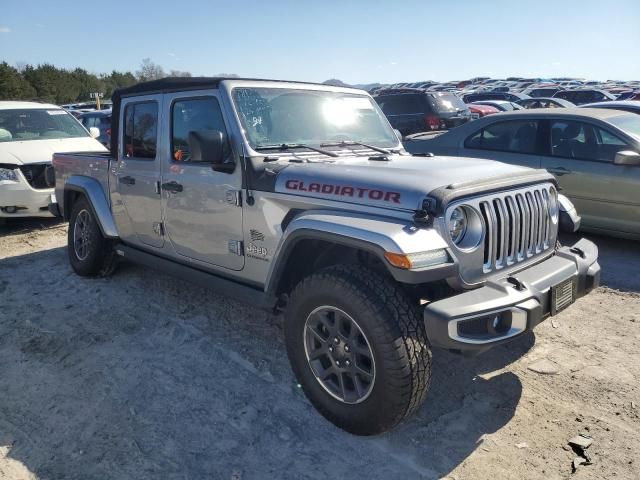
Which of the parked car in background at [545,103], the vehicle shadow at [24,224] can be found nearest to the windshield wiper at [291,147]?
the vehicle shadow at [24,224]

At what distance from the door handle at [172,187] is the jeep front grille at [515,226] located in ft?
7.27

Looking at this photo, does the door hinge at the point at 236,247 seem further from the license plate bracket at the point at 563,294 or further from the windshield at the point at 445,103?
the windshield at the point at 445,103

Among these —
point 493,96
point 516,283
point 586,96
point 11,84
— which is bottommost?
point 516,283

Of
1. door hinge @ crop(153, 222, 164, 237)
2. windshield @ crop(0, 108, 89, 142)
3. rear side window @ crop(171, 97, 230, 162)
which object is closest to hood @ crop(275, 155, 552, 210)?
rear side window @ crop(171, 97, 230, 162)

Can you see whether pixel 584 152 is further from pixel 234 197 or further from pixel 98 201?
pixel 98 201

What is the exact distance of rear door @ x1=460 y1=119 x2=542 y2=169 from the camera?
651 cm

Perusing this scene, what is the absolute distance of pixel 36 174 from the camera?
290 inches

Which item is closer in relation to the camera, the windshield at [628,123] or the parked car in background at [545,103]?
the windshield at [628,123]

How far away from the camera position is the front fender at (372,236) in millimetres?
2588

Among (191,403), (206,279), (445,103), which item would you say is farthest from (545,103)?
(191,403)

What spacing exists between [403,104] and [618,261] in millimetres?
8365

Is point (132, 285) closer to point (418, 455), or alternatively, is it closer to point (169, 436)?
point (169, 436)

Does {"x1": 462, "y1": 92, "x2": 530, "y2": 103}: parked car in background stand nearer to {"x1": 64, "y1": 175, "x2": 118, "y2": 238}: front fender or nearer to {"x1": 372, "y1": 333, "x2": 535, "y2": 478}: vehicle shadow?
{"x1": 64, "y1": 175, "x2": 118, "y2": 238}: front fender

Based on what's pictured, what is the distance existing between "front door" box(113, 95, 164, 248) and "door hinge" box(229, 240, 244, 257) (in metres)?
0.92
